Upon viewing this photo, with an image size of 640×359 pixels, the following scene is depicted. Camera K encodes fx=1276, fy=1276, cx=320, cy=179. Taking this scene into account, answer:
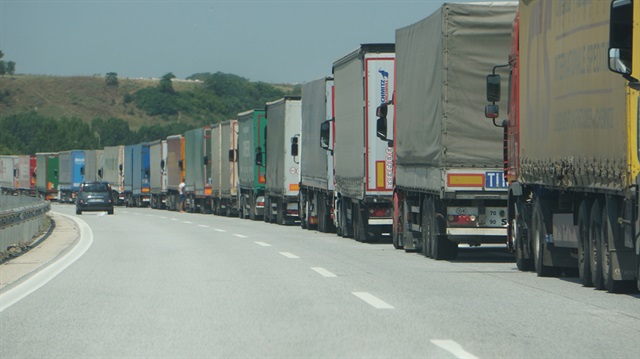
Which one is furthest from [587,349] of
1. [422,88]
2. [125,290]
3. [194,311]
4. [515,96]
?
[422,88]

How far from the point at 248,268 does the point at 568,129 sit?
5.57 metres

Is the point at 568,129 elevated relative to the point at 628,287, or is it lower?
elevated

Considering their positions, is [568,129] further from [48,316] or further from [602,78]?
[48,316]

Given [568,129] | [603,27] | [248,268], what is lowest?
[248,268]

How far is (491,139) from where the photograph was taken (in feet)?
64.7

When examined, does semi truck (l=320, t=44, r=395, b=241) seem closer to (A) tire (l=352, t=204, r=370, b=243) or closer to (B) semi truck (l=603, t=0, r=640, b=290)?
(A) tire (l=352, t=204, r=370, b=243)

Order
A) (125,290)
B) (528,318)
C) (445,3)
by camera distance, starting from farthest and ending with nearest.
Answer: (445,3) < (125,290) < (528,318)

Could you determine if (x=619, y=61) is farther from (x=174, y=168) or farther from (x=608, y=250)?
(x=174, y=168)

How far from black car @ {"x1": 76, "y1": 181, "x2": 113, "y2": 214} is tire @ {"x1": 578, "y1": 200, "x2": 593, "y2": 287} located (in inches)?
1725

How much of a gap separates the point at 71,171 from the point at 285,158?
50.5m

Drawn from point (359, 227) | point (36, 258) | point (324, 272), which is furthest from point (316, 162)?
point (324, 272)

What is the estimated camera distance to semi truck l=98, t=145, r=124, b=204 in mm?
79750

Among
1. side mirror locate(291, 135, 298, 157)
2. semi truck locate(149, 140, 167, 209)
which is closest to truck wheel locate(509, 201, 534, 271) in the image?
side mirror locate(291, 135, 298, 157)

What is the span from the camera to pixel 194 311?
12.2 m
